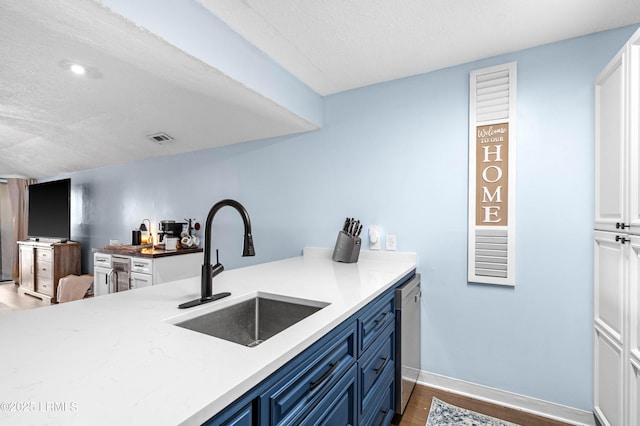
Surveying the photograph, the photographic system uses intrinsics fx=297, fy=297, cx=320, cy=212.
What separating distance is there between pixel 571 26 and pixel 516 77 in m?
0.33

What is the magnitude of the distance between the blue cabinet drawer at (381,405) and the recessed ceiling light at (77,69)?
7.89ft

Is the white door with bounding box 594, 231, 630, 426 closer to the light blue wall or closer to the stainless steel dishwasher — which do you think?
the light blue wall

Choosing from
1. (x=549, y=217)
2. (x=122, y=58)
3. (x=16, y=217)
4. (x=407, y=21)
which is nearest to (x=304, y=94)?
(x=407, y=21)

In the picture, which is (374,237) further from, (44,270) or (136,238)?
(44,270)

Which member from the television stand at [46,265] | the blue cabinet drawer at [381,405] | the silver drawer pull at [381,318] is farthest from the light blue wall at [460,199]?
the television stand at [46,265]

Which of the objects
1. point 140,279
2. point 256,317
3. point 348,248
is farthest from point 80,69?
point 140,279

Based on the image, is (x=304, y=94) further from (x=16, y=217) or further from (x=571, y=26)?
(x=16, y=217)

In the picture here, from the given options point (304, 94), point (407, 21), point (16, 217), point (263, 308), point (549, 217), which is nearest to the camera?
point (263, 308)

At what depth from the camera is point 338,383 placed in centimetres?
109

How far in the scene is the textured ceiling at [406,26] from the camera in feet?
5.03

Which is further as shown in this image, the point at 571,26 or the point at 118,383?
the point at 571,26

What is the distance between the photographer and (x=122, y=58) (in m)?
1.55

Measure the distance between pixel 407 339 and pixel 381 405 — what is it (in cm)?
44

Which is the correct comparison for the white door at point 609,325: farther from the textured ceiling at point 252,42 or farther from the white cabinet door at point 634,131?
the textured ceiling at point 252,42
